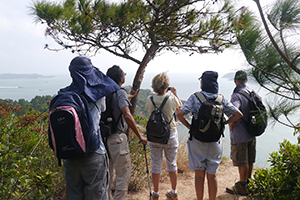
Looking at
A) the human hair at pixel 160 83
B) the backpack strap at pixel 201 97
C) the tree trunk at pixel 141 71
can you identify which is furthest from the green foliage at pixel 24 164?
the backpack strap at pixel 201 97

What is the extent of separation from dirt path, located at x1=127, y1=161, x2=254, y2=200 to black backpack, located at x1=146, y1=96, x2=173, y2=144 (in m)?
1.19

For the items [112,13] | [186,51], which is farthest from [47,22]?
[186,51]

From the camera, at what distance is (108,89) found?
2242mm

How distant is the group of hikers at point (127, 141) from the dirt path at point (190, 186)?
20 centimetres

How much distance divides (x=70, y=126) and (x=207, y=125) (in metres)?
1.62

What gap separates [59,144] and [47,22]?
2527mm

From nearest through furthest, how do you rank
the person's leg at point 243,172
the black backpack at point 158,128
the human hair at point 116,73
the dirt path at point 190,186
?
the human hair at point 116,73 < the black backpack at point 158,128 < the person's leg at point 243,172 < the dirt path at point 190,186

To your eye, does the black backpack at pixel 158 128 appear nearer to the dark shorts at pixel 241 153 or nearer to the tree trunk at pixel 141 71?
the tree trunk at pixel 141 71

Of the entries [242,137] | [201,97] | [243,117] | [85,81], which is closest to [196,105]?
[201,97]

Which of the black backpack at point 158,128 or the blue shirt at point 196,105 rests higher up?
the blue shirt at point 196,105

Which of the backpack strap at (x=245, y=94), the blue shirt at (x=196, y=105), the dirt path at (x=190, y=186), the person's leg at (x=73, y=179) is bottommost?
the dirt path at (x=190, y=186)

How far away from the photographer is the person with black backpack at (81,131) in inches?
70.9

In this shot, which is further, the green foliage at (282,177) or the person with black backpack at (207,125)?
the green foliage at (282,177)

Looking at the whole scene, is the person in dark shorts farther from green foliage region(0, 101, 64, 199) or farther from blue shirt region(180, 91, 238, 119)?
green foliage region(0, 101, 64, 199)
